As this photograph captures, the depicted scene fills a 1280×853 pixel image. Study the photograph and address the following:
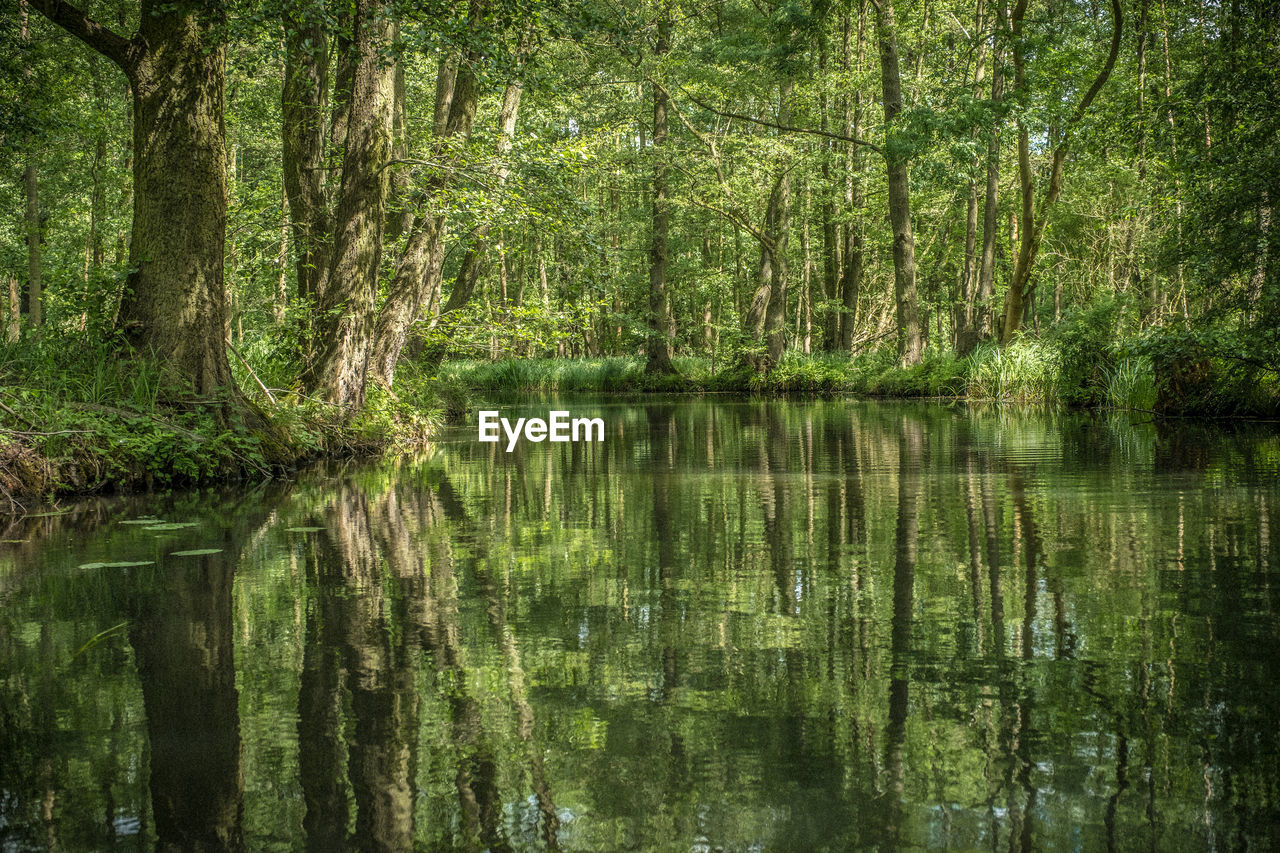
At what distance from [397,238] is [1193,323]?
10789 mm

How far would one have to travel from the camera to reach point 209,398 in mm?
A: 9117

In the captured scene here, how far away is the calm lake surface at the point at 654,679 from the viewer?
2021mm

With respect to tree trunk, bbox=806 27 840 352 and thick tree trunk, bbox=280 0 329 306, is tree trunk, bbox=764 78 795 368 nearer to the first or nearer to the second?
tree trunk, bbox=806 27 840 352

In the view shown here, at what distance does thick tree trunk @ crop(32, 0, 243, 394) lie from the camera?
9.17 metres

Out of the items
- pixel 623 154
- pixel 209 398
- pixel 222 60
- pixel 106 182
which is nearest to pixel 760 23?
pixel 623 154

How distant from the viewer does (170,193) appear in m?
9.21

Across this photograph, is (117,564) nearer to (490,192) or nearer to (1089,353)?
(490,192)

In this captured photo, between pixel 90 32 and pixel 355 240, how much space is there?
3608mm

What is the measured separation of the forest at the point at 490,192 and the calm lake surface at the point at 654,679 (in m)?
3.39

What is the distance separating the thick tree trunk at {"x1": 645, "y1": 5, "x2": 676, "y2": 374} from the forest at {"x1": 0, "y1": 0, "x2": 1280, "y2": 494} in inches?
4.3

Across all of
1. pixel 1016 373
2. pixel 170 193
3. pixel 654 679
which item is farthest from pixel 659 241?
pixel 654 679

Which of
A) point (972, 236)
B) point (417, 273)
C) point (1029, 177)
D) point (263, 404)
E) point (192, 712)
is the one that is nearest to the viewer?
point (192, 712)

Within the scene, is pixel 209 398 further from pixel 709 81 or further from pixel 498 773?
pixel 709 81

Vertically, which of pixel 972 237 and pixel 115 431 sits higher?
pixel 972 237
